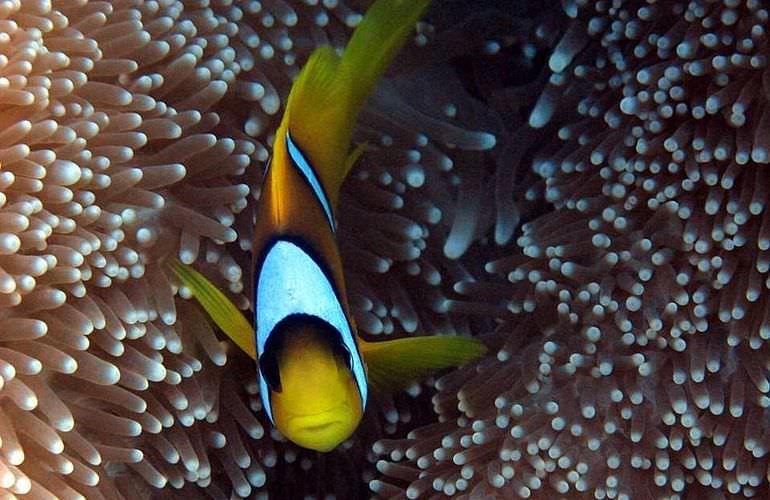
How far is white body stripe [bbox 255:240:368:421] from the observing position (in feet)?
2.55

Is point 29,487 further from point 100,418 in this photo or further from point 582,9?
point 582,9

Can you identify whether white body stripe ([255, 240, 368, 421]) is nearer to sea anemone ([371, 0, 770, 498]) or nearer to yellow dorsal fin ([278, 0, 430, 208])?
yellow dorsal fin ([278, 0, 430, 208])

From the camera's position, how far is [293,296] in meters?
0.78

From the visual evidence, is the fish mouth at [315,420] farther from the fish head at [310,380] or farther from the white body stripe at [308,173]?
the white body stripe at [308,173]

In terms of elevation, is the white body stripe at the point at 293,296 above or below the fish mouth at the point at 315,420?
above

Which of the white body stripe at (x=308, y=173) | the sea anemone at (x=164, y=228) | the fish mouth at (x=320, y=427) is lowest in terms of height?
the sea anemone at (x=164, y=228)

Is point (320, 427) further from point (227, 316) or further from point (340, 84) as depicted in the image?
point (340, 84)

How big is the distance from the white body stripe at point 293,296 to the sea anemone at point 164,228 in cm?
21

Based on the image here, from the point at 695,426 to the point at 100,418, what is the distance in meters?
0.63

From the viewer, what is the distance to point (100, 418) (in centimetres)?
97

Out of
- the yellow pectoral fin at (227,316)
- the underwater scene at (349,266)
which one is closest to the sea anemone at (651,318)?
A: the underwater scene at (349,266)

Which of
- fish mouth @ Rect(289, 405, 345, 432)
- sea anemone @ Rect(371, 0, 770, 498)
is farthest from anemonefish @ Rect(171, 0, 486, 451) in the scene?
sea anemone @ Rect(371, 0, 770, 498)

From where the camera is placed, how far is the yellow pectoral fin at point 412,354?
92 centimetres

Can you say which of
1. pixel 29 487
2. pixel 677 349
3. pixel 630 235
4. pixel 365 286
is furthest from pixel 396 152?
pixel 29 487
